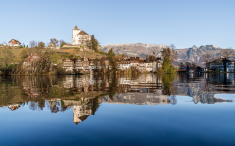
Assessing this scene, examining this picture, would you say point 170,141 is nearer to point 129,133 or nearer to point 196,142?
point 196,142

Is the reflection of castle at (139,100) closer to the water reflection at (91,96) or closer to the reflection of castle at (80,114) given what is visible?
the water reflection at (91,96)

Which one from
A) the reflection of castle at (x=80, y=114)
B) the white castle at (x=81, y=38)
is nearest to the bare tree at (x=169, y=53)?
the white castle at (x=81, y=38)

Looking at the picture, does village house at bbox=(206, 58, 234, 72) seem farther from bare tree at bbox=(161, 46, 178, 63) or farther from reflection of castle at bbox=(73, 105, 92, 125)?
reflection of castle at bbox=(73, 105, 92, 125)

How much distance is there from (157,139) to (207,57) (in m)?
144

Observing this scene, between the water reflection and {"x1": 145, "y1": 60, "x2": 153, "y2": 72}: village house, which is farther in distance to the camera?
{"x1": 145, "y1": 60, "x2": 153, "y2": 72}: village house

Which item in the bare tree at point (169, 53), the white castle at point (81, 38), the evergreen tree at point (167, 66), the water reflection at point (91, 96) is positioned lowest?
the water reflection at point (91, 96)

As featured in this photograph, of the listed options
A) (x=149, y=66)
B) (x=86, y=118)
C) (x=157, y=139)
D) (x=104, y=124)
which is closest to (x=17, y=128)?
(x=86, y=118)

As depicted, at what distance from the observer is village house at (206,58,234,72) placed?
12326cm

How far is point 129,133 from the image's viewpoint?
6035 mm

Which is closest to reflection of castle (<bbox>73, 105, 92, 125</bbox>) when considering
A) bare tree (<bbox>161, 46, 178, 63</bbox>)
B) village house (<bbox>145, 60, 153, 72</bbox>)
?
bare tree (<bbox>161, 46, 178, 63</bbox>)

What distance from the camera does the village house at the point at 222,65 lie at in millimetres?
123262

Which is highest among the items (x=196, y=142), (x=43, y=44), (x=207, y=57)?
(x=43, y=44)

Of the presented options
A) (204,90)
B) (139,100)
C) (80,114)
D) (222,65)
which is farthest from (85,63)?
(80,114)

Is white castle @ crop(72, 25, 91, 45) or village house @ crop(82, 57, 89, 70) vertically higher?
white castle @ crop(72, 25, 91, 45)
